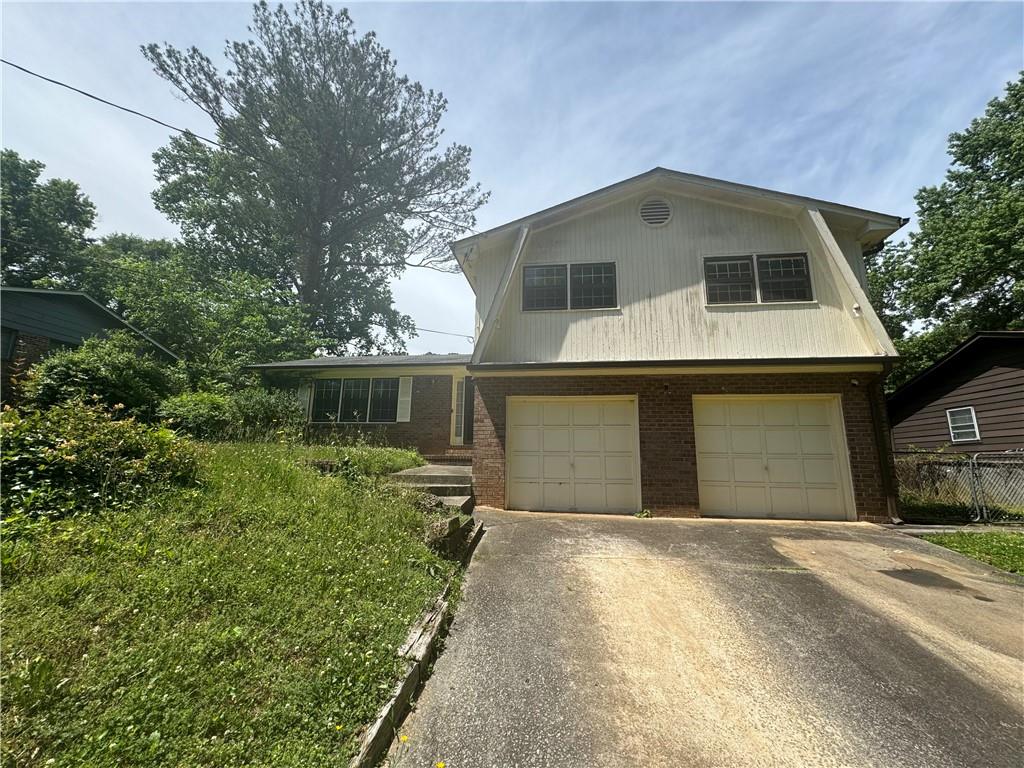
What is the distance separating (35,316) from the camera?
1223 centimetres

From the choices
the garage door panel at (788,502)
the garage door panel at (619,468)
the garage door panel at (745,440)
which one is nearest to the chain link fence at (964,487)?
the garage door panel at (788,502)

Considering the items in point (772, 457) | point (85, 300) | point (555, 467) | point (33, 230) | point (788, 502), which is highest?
point (33, 230)

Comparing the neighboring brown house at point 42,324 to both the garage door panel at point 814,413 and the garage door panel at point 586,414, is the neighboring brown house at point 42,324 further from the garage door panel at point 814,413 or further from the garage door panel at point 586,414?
the garage door panel at point 814,413

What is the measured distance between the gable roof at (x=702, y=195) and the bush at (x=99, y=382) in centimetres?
674

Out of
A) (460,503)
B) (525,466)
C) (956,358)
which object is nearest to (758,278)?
(525,466)

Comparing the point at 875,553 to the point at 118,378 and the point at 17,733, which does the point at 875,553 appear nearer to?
the point at 17,733

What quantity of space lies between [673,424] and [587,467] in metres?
1.78

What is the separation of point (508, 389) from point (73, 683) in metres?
6.63

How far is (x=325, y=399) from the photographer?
1335cm

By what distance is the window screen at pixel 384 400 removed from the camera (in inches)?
499

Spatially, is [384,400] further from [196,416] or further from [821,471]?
[821,471]

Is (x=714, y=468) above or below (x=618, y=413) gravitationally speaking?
below

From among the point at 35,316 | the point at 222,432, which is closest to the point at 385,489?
the point at 222,432

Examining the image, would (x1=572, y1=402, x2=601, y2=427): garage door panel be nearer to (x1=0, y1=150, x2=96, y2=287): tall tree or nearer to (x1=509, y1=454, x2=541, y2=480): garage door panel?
(x1=509, y1=454, x2=541, y2=480): garage door panel
